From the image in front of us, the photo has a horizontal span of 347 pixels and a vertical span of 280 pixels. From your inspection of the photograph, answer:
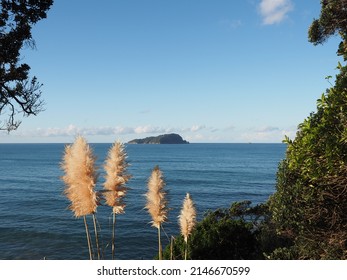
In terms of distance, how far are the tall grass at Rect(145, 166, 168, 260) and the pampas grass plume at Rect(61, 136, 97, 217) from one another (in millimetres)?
973

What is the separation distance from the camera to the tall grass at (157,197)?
5230mm

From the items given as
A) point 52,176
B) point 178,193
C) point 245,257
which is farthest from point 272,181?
point 245,257

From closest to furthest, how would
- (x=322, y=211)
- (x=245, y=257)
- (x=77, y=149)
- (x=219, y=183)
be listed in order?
1. (x=77, y=149)
2. (x=322, y=211)
3. (x=245, y=257)
4. (x=219, y=183)

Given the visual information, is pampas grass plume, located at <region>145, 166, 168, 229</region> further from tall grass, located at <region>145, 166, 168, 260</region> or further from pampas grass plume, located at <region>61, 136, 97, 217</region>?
pampas grass plume, located at <region>61, 136, 97, 217</region>

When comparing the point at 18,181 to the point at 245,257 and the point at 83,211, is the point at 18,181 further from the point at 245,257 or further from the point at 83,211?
the point at 83,211

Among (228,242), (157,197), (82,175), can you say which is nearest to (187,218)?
(157,197)

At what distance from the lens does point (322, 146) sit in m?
6.36

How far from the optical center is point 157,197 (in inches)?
209

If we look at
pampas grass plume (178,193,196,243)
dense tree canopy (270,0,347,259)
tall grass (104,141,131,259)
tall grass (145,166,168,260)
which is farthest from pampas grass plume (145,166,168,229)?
dense tree canopy (270,0,347,259)

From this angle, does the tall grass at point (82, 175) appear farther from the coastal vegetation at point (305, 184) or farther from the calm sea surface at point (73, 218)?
the calm sea surface at point (73, 218)

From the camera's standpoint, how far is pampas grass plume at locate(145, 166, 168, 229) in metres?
5.23

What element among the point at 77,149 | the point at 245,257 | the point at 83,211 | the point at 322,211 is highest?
the point at 77,149
